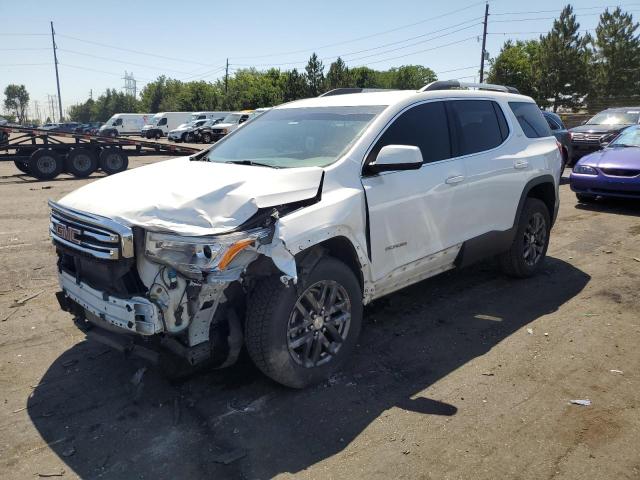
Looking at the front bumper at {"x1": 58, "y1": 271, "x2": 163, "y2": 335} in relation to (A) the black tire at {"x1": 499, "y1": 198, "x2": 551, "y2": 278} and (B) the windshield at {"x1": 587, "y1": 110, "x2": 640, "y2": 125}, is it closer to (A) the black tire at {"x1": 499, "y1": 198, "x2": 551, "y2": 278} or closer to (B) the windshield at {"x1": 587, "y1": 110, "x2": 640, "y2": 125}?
(A) the black tire at {"x1": 499, "y1": 198, "x2": 551, "y2": 278}

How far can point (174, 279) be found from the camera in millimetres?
2953

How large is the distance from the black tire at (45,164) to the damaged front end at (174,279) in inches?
535

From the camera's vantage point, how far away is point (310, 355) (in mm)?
3529

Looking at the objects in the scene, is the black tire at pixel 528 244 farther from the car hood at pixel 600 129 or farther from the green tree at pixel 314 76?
the green tree at pixel 314 76

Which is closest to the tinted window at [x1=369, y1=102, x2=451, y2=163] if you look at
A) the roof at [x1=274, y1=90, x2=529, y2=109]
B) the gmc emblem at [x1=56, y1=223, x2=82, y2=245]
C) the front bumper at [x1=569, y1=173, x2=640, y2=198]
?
the roof at [x1=274, y1=90, x2=529, y2=109]

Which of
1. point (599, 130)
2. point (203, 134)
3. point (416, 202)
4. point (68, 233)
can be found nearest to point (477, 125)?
point (416, 202)

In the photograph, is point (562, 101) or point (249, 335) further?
point (562, 101)

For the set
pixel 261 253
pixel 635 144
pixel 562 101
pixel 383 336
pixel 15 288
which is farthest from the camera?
pixel 562 101

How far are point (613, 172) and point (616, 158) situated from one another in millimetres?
326

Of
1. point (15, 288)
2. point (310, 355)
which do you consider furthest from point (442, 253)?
point (15, 288)

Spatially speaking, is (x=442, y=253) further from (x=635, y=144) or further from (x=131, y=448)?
(x=635, y=144)

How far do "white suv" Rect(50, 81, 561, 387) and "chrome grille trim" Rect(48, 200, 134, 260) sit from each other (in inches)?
0.4

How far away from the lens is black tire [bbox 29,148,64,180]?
49.4 feet

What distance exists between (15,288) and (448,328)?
4409 millimetres
